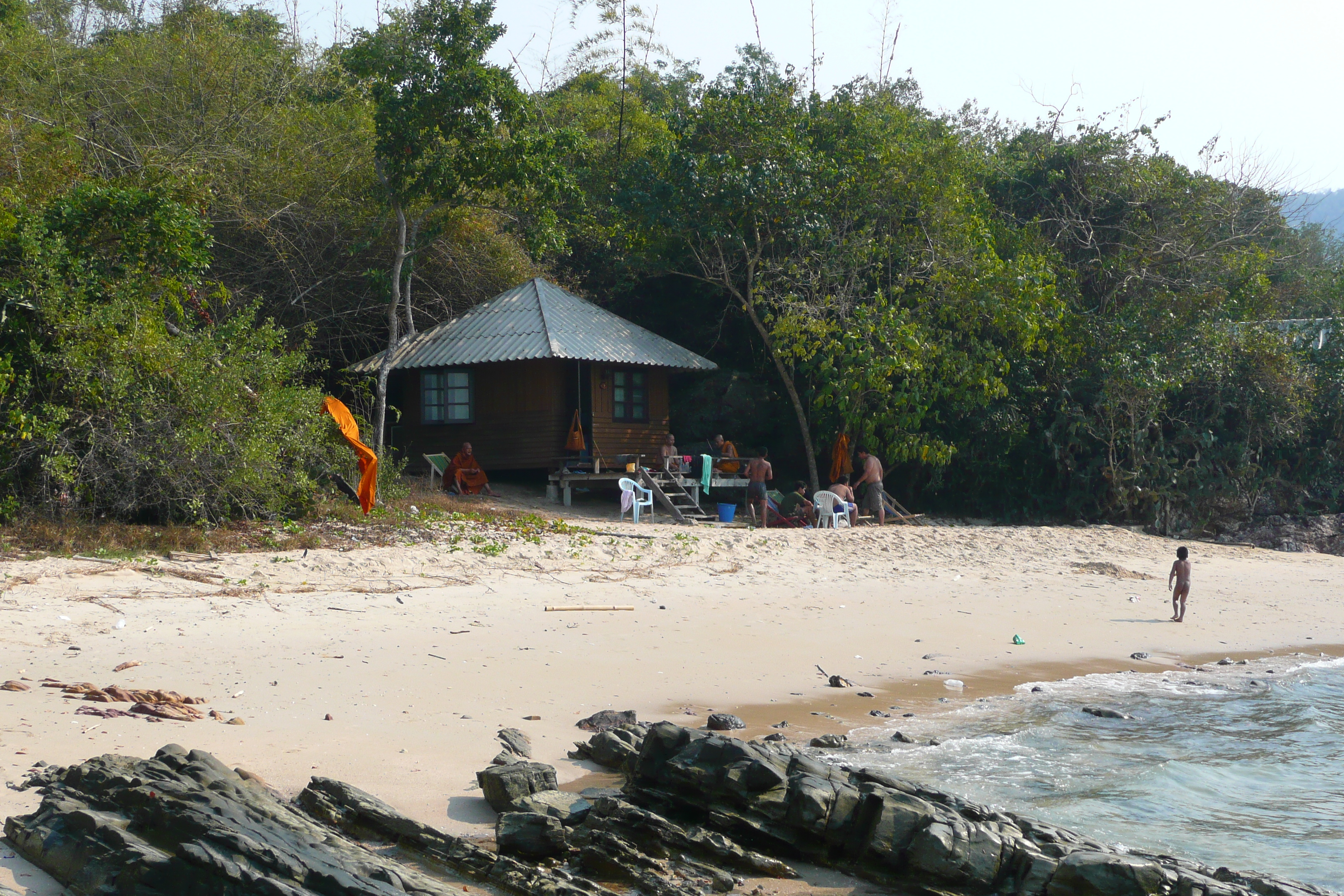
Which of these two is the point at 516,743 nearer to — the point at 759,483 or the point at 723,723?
the point at 723,723

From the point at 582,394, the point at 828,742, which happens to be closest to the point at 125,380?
the point at 828,742

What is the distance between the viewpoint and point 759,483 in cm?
1755

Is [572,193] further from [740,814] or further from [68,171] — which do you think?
[740,814]

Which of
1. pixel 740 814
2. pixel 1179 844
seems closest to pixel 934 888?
pixel 740 814

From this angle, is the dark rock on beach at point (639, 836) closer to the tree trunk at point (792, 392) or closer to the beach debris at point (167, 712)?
the beach debris at point (167, 712)

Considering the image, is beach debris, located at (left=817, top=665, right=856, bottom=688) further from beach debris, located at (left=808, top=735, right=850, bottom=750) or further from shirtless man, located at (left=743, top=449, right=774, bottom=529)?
shirtless man, located at (left=743, top=449, right=774, bottom=529)

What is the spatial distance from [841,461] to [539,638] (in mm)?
10687

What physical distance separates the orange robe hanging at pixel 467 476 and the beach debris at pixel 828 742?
11.6 meters

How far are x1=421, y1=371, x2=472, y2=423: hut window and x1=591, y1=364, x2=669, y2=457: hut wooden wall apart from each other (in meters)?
2.51

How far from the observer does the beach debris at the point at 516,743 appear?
6.12 m

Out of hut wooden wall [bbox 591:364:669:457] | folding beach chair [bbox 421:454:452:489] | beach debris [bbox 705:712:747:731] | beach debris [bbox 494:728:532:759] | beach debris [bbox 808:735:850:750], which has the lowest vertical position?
beach debris [bbox 808:735:850:750]

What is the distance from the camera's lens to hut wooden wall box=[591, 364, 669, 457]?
63.7 ft

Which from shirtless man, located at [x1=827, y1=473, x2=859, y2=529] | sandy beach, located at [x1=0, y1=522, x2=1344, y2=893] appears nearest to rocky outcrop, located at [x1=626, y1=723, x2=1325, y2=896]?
sandy beach, located at [x1=0, y1=522, x2=1344, y2=893]

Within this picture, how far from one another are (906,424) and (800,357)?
225cm
